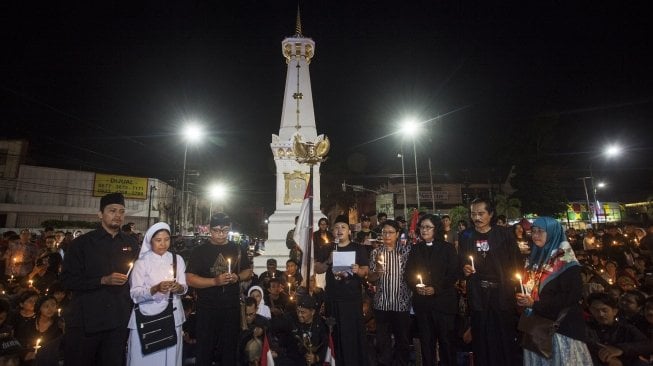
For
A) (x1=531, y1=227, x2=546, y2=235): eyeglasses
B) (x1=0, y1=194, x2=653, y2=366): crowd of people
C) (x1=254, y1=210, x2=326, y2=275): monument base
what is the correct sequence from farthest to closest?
1. (x1=254, y1=210, x2=326, y2=275): monument base
2. (x1=531, y1=227, x2=546, y2=235): eyeglasses
3. (x1=0, y1=194, x2=653, y2=366): crowd of people

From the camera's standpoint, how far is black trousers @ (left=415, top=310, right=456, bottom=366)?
4.75 meters

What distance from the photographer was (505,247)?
14.6ft

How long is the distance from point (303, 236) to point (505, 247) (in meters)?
3.28

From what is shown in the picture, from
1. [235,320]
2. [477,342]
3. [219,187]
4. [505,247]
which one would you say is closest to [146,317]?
[235,320]

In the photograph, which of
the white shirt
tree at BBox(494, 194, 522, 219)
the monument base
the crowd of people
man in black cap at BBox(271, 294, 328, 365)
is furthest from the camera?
tree at BBox(494, 194, 522, 219)

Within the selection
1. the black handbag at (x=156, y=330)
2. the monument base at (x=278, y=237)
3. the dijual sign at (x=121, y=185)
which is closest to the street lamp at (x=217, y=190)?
the dijual sign at (x=121, y=185)

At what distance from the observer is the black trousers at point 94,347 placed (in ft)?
12.1

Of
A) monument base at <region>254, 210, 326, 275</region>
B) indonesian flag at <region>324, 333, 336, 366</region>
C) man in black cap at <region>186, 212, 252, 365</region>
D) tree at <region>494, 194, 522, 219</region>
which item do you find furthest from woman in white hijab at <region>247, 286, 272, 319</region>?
tree at <region>494, 194, 522, 219</region>

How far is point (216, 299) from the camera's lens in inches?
180

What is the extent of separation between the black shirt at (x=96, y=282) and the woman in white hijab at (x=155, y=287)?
16 cm

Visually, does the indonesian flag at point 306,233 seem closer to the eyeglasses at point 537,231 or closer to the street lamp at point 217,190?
the eyeglasses at point 537,231

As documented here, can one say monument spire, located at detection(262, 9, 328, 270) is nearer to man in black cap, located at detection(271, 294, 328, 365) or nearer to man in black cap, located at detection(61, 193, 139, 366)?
man in black cap, located at detection(271, 294, 328, 365)

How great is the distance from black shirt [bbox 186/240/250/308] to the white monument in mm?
9272

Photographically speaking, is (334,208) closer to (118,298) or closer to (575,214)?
(575,214)
